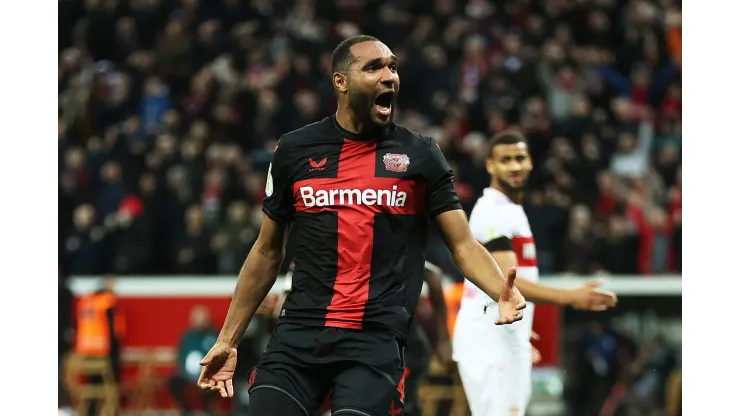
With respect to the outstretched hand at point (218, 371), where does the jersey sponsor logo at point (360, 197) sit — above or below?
above

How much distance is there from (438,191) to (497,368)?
278 centimetres

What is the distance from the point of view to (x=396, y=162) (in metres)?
5.34

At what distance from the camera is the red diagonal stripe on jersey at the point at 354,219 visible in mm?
5223

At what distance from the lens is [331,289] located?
5.26 metres

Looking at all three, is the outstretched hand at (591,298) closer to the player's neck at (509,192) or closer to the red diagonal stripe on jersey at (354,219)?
the player's neck at (509,192)

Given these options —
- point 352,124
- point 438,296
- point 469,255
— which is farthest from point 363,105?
point 438,296

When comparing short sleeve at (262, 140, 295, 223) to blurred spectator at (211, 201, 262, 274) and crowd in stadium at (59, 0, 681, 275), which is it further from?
blurred spectator at (211, 201, 262, 274)

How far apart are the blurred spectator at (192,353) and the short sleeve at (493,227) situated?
7.50 m

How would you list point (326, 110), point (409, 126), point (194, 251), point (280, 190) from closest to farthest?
point (280, 190) → point (194, 251) → point (409, 126) → point (326, 110)

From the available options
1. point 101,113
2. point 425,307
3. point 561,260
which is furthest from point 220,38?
point 425,307

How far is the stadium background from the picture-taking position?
49.4 feet

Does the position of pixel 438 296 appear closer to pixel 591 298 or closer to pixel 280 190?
pixel 591 298

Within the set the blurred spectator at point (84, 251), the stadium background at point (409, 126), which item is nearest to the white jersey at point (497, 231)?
the stadium background at point (409, 126)

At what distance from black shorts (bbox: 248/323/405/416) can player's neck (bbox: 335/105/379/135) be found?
0.92 metres
